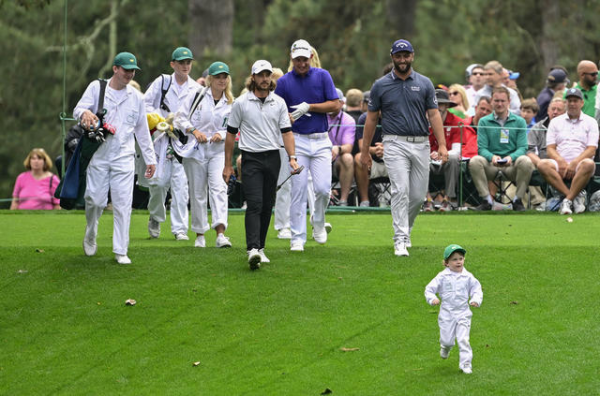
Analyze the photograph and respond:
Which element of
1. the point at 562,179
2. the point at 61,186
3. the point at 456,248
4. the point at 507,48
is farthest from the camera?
the point at 507,48

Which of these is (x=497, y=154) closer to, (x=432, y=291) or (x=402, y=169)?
(x=402, y=169)

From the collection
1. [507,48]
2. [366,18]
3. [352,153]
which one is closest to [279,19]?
[366,18]

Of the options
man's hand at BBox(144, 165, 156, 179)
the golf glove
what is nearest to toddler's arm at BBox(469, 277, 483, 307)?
the golf glove

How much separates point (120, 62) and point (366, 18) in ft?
90.5

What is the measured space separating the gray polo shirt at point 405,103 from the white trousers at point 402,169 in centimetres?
13

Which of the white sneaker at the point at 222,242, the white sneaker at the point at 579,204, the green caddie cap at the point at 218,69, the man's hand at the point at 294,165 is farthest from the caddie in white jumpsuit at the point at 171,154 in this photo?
the white sneaker at the point at 579,204

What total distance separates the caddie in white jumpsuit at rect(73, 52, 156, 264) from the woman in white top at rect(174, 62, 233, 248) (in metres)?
1.12

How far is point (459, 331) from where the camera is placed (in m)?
10.3

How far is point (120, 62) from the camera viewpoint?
535 inches

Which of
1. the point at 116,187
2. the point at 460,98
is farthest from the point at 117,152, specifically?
the point at 460,98

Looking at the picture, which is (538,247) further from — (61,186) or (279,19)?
(279,19)

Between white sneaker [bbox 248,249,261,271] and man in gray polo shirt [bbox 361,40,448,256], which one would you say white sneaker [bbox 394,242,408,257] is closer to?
man in gray polo shirt [bbox 361,40,448,256]

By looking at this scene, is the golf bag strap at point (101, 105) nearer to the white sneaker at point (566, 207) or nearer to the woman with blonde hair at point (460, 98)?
the white sneaker at point (566, 207)

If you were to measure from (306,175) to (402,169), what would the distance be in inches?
41.2
